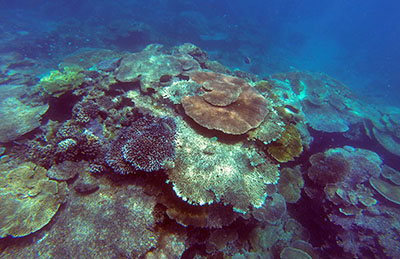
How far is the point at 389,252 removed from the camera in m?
4.58

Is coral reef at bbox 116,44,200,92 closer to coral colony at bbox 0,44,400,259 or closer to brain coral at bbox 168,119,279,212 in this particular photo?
coral colony at bbox 0,44,400,259

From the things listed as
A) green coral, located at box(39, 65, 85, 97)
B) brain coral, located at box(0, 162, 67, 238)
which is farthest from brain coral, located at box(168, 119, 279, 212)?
green coral, located at box(39, 65, 85, 97)

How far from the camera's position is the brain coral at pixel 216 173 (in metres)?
3.44

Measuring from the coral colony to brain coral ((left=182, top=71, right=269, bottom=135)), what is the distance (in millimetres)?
32

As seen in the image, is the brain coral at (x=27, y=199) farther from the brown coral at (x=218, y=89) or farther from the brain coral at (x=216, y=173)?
the brown coral at (x=218, y=89)

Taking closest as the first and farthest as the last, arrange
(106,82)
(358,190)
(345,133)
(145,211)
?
(145,211), (358,190), (106,82), (345,133)

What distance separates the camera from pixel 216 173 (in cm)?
367

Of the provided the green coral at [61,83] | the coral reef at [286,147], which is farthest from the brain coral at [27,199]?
the coral reef at [286,147]

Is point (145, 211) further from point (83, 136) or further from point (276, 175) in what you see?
point (276, 175)

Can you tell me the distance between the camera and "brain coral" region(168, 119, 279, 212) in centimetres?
344

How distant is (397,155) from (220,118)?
Result: 11.4 m

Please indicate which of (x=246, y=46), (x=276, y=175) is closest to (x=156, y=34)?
(x=246, y=46)

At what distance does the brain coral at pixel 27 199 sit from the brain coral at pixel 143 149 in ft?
4.41

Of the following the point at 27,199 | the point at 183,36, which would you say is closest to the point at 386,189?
the point at 27,199
